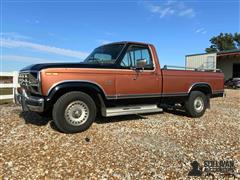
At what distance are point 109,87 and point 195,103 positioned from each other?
129 inches

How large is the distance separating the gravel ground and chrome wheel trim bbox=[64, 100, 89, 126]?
30 cm

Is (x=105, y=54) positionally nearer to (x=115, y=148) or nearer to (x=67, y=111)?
(x=67, y=111)

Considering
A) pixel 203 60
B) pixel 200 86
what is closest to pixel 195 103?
pixel 200 86

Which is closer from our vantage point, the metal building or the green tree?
the metal building

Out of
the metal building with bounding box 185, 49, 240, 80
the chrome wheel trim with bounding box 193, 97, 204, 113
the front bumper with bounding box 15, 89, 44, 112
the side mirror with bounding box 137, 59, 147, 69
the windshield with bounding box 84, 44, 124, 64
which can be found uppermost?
the metal building with bounding box 185, 49, 240, 80

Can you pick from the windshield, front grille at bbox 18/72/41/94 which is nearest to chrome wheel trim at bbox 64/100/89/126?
front grille at bbox 18/72/41/94

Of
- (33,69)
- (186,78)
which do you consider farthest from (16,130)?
(186,78)

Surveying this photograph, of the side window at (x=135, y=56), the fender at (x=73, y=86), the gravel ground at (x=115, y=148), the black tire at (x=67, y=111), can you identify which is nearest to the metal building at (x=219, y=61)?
the gravel ground at (x=115, y=148)

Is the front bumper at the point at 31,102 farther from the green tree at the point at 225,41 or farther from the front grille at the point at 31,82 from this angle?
the green tree at the point at 225,41

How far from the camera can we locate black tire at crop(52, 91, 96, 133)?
5.54 meters

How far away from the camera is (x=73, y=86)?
221 inches

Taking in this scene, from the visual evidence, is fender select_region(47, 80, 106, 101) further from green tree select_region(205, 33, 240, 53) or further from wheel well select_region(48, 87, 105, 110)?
green tree select_region(205, 33, 240, 53)

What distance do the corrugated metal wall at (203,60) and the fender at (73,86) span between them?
2108 cm

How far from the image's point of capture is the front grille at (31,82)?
5423 mm
